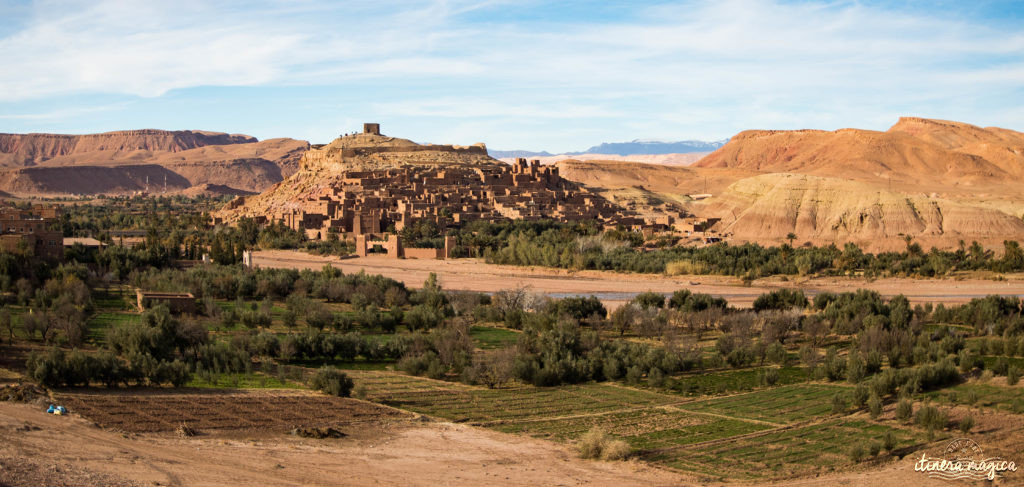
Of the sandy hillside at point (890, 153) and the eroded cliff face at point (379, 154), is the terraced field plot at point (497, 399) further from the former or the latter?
the sandy hillside at point (890, 153)

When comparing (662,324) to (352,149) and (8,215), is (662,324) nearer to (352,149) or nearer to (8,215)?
(8,215)

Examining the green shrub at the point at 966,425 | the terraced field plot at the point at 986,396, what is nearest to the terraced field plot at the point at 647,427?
the green shrub at the point at 966,425

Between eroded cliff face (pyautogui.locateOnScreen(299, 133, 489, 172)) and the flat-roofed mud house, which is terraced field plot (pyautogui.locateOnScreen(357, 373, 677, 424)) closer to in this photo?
the flat-roofed mud house

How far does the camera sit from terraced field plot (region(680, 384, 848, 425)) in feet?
57.9

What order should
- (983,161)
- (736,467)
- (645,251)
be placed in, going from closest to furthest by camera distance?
(736,467) → (645,251) → (983,161)

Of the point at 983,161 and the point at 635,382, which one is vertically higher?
the point at 983,161

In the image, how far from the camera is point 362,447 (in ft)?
48.6

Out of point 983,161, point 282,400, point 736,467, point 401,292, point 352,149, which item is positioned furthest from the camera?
point 983,161

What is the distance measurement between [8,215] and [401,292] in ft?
46.4

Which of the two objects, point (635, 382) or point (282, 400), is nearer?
point (282, 400)

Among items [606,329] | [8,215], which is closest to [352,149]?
[8,215]

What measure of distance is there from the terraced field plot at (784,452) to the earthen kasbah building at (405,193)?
3173 centimetres

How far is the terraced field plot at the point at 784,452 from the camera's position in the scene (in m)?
14.3

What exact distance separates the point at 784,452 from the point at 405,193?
164 feet
